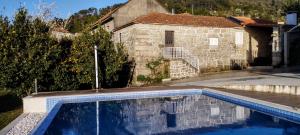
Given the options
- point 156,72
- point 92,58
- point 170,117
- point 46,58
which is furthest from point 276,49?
point 46,58

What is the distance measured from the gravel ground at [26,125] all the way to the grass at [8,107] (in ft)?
1.60

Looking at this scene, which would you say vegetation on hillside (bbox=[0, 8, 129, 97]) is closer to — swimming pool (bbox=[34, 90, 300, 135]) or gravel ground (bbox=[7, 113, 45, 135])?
swimming pool (bbox=[34, 90, 300, 135])

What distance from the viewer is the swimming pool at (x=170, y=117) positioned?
888 centimetres

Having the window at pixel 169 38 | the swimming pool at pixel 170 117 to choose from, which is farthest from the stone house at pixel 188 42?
the swimming pool at pixel 170 117

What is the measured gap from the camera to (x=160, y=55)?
76.0 ft

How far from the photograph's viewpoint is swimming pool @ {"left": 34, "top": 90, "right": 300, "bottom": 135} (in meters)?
8.88

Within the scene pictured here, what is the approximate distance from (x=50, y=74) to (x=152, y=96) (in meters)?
5.25

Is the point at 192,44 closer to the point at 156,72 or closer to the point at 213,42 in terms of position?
the point at 213,42

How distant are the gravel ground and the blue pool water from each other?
596 millimetres

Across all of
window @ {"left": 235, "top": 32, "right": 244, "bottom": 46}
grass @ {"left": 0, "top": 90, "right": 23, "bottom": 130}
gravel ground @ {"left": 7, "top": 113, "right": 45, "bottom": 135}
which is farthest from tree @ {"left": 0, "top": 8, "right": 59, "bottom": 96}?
window @ {"left": 235, "top": 32, "right": 244, "bottom": 46}

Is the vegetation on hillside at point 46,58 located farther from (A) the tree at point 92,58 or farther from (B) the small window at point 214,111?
(B) the small window at point 214,111

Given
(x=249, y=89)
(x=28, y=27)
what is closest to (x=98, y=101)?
(x=28, y=27)

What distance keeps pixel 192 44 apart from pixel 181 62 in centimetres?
299

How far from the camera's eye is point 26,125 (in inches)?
373
